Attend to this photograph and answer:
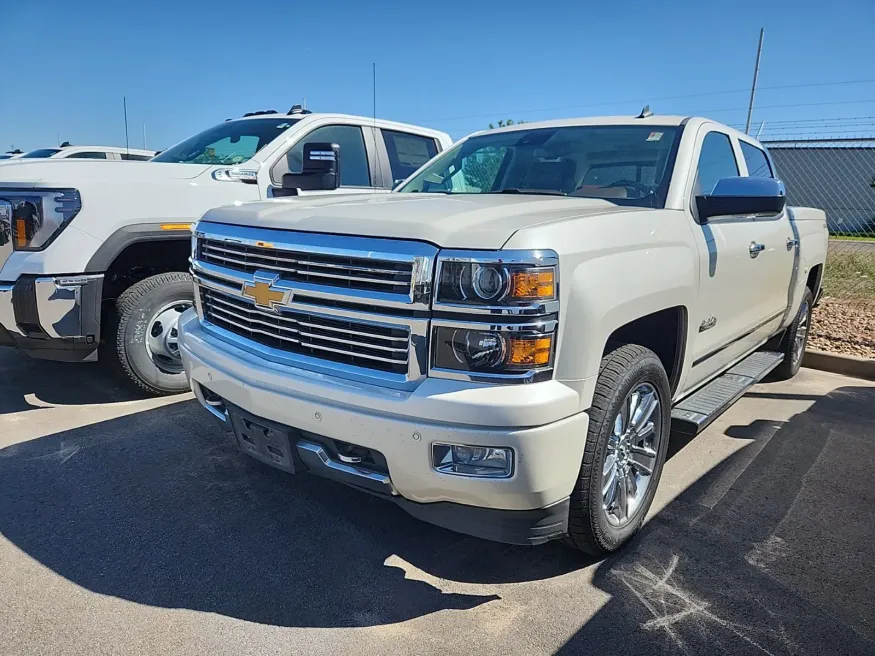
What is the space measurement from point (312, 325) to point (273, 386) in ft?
0.95

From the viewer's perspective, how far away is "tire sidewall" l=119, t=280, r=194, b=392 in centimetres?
453

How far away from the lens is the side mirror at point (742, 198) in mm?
3219

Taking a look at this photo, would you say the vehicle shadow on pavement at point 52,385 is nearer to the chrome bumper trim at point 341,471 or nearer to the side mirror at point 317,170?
the side mirror at point 317,170

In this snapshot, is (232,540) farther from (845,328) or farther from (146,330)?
(845,328)

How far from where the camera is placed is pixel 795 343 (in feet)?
18.6

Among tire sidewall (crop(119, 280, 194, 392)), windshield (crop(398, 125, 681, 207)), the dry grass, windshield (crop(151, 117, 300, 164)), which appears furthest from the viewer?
the dry grass

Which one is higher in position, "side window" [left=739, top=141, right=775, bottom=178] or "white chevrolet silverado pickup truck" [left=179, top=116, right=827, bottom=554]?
"side window" [left=739, top=141, right=775, bottom=178]

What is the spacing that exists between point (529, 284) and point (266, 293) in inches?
44.0

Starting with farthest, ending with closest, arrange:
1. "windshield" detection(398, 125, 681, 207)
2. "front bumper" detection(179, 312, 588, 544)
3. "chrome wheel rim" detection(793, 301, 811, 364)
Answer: "chrome wheel rim" detection(793, 301, 811, 364) → "windshield" detection(398, 125, 681, 207) → "front bumper" detection(179, 312, 588, 544)

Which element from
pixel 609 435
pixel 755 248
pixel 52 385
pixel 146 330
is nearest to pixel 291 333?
pixel 609 435

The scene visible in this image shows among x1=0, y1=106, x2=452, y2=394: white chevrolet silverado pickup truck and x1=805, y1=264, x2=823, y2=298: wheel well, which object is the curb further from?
x1=0, y1=106, x2=452, y2=394: white chevrolet silverado pickup truck

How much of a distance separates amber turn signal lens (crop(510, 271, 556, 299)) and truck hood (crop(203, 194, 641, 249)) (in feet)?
0.42

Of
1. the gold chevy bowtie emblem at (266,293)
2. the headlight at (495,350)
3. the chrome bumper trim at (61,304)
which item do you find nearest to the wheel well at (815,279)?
the headlight at (495,350)

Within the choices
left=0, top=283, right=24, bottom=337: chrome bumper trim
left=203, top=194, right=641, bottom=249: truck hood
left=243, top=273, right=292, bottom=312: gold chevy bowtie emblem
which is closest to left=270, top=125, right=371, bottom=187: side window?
left=0, top=283, right=24, bottom=337: chrome bumper trim
